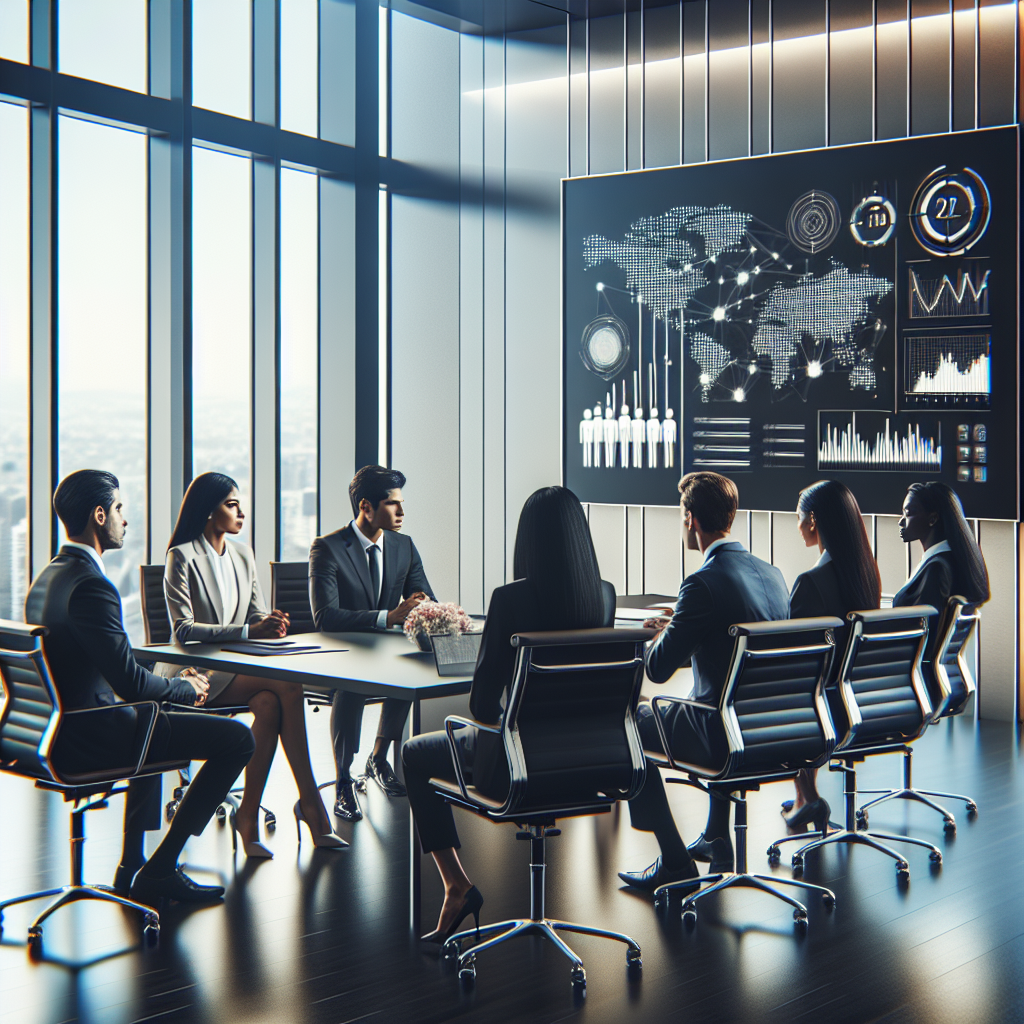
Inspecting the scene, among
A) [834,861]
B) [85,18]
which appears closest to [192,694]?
[834,861]

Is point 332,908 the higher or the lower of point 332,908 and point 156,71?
the lower

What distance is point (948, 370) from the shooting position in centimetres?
722

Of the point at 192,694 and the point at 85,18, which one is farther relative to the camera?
the point at 85,18

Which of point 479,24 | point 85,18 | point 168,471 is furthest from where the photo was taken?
point 479,24

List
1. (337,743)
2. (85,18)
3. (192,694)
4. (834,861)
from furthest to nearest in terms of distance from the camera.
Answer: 1. (85,18)
2. (337,743)
3. (834,861)
4. (192,694)

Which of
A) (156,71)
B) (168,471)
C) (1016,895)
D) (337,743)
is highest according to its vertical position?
(156,71)

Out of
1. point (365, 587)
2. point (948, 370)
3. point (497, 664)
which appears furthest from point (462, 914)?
point (948, 370)

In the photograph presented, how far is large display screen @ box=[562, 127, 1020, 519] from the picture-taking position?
7.13 meters

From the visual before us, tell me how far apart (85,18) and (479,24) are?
3.11m

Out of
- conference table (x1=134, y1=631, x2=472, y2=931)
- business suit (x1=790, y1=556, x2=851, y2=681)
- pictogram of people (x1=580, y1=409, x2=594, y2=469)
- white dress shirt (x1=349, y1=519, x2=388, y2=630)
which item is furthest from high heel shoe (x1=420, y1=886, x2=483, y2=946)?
pictogram of people (x1=580, y1=409, x2=594, y2=469)

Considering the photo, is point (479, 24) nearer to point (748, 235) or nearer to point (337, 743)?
point (748, 235)

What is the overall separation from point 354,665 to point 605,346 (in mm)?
4696

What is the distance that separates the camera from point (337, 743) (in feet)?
17.7

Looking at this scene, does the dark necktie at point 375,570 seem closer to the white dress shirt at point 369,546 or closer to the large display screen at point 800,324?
the white dress shirt at point 369,546
